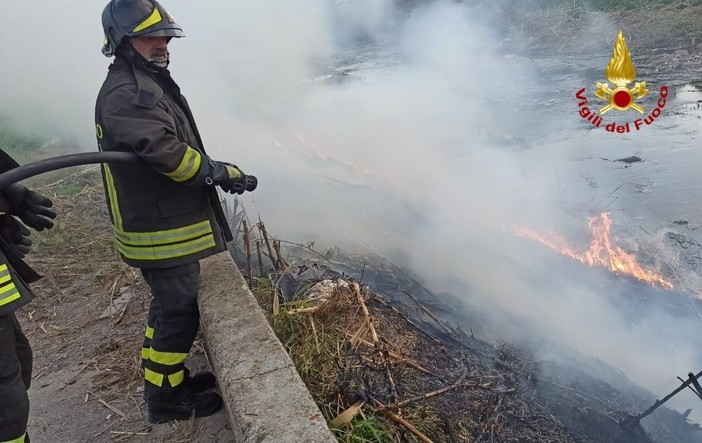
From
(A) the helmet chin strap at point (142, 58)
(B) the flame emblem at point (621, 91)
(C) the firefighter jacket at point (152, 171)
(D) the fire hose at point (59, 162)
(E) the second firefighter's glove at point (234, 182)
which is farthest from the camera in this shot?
(B) the flame emblem at point (621, 91)

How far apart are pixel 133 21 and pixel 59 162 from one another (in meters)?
0.69

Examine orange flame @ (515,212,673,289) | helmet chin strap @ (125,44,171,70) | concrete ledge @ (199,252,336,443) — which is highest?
helmet chin strap @ (125,44,171,70)

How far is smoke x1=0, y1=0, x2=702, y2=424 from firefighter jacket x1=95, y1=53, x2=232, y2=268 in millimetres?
2650

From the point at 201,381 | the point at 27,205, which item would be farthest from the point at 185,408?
the point at 27,205

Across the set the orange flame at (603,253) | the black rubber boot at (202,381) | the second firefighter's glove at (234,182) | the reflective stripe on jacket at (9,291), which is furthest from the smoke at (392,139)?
the reflective stripe on jacket at (9,291)

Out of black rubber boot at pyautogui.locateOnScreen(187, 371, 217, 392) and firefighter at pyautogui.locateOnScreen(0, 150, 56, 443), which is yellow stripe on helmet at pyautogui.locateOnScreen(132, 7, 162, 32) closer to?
firefighter at pyautogui.locateOnScreen(0, 150, 56, 443)

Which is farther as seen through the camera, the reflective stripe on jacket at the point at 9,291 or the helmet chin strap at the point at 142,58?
the helmet chin strap at the point at 142,58

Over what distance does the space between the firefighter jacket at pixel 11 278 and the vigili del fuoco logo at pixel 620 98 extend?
7578mm

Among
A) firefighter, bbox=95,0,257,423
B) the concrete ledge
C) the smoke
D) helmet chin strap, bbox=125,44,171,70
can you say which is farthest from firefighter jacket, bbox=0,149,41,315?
the smoke

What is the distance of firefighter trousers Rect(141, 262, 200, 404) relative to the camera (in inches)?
99.8

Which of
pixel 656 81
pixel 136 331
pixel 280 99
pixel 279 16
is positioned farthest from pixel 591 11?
pixel 136 331

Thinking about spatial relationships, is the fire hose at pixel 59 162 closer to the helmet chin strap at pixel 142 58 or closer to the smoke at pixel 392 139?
the helmet chin strap at pixel 142 58

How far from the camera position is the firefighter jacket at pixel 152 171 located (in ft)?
7.27

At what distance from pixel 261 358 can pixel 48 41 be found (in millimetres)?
9378
